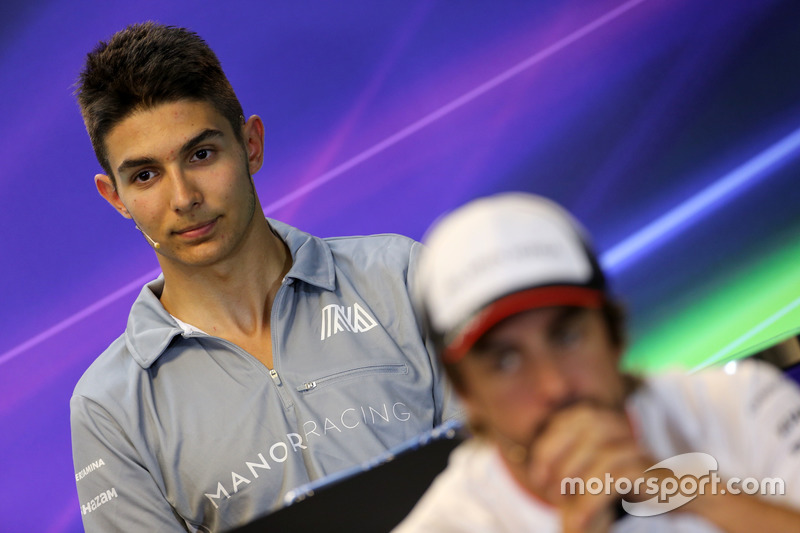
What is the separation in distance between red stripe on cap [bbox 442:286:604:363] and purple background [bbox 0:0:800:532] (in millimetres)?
1702

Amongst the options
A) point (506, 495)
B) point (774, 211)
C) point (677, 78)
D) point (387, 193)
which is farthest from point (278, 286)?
point (774, 211)

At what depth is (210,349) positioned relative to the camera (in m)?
1.52

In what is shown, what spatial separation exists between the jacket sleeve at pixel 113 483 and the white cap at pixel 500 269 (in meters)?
1.10

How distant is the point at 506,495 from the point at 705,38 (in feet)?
6.65

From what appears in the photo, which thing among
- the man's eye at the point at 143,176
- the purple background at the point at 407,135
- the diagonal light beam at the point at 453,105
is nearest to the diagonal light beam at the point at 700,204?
the purple background at the point at 407,135

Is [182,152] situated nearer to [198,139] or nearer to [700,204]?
[198,139]

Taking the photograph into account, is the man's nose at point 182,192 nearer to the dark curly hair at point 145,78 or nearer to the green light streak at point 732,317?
the dark curly hair at point 145,78

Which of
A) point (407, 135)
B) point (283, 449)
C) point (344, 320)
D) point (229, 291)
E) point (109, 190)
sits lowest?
point (283, 449)

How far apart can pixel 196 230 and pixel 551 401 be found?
107 centimetres

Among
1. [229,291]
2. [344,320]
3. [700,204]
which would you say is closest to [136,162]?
[229,291]

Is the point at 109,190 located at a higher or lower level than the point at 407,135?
lower

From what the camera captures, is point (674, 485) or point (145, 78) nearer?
point (674, 485)

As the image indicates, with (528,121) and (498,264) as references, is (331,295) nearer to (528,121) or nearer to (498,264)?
(528,121)

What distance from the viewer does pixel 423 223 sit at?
2.20 meters
